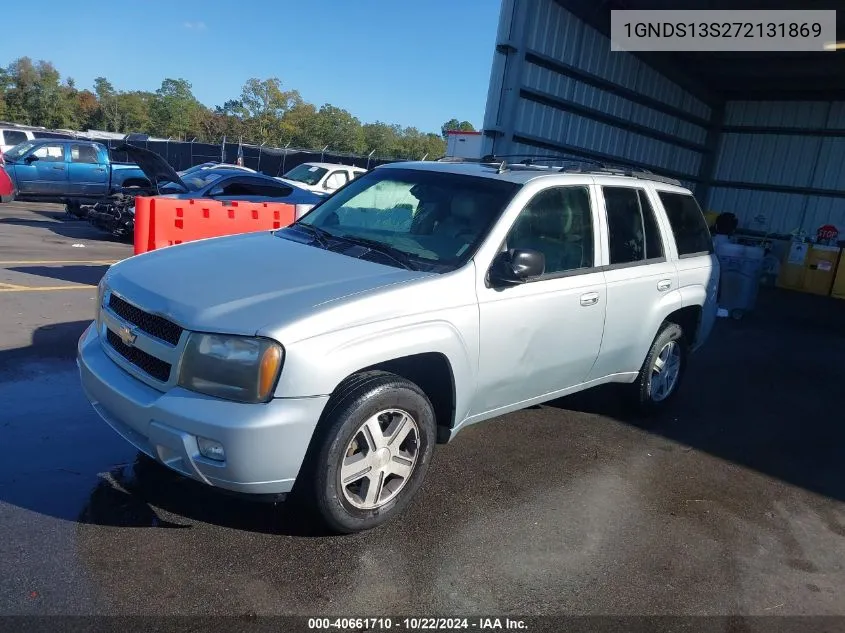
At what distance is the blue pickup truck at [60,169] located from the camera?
1705cm

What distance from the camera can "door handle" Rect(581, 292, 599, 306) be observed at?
14.0 feet

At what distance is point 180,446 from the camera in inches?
113

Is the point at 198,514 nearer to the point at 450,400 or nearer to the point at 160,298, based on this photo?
the point at 160,298

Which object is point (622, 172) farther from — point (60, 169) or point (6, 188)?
point (6, 188)

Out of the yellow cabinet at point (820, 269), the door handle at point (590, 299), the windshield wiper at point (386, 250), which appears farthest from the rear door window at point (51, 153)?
the yellow cabinet at point (820, 269)

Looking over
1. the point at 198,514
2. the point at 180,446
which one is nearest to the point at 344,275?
the point at 180,446

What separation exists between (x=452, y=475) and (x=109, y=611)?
2071mm

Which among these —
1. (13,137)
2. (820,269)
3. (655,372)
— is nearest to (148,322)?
(655,372)

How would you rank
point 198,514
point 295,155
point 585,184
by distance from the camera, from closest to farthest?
point 198,514
point 585,184
point 295,155

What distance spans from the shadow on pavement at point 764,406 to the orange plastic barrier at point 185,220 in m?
5.60

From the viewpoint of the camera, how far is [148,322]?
3.15 m

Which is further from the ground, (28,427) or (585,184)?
(585,184)

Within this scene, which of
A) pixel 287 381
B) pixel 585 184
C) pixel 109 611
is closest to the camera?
pixel 109 611

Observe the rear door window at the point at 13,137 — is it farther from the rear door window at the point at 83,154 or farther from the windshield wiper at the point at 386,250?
the windshield wiper at the point at 386,250
